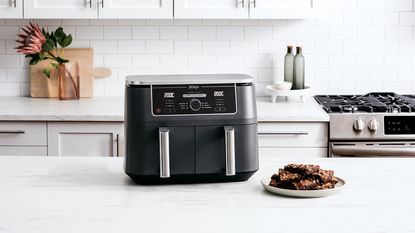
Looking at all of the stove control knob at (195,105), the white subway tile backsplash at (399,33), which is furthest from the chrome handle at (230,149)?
the white subway tile backsplash at (399,33)

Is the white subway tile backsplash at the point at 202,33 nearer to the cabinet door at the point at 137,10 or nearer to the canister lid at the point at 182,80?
the cabinet door at the point at 137,10

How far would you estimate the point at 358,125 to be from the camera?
14.1ft

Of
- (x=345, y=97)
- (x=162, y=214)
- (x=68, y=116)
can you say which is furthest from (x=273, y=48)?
(x=162, y=214)

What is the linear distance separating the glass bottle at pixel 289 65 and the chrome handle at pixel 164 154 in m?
2.53

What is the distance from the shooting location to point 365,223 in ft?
6.93

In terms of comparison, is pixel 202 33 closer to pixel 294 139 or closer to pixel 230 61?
pixel 230 61

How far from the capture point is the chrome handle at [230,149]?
2.53m

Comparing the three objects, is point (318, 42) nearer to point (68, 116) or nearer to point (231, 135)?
point (68, 116)

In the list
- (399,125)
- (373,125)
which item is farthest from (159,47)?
(399,125)

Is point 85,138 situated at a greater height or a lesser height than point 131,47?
lesser

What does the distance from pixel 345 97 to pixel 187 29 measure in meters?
1.16

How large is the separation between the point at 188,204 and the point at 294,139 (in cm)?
216

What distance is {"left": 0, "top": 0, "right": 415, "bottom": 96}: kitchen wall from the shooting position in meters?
5.04

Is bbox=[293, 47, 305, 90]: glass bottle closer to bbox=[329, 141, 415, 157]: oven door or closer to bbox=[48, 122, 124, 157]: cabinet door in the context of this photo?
bbox=[329, 141, 415, 157]: oven door
